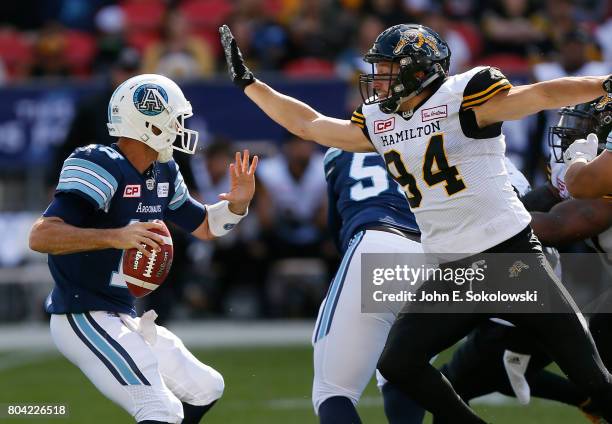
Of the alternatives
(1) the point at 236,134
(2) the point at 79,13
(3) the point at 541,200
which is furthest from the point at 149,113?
(2) the point at 79,13

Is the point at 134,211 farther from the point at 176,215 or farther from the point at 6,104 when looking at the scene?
the point at 6,104

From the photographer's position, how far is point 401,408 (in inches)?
225

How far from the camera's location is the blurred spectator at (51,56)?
12664 mm

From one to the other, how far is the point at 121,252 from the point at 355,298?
1.06 metres

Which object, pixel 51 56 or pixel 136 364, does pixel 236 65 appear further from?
pixel 51 56

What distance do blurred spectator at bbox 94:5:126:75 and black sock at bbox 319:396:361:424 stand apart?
7557 mm

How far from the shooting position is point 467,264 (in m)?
5.14

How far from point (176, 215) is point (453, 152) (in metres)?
1.43

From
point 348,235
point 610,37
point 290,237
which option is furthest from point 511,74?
point 348,235

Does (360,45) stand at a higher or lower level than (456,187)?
lower

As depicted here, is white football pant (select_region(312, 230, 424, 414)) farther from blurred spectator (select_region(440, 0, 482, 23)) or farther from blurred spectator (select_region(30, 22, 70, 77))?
blurred spectator (select_region(440, 0, 482, 23))

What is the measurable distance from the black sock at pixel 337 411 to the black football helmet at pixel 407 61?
128 cm

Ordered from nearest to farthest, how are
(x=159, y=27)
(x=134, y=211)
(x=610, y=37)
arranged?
(x=134, y=211) < (x=610, y=37) < (x=159, y=27)

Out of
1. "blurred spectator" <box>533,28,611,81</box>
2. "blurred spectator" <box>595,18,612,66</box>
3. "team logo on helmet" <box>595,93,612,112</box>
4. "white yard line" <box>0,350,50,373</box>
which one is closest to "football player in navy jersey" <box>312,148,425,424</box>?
"team logo on helmet" <box>595,93,612,112</box>
